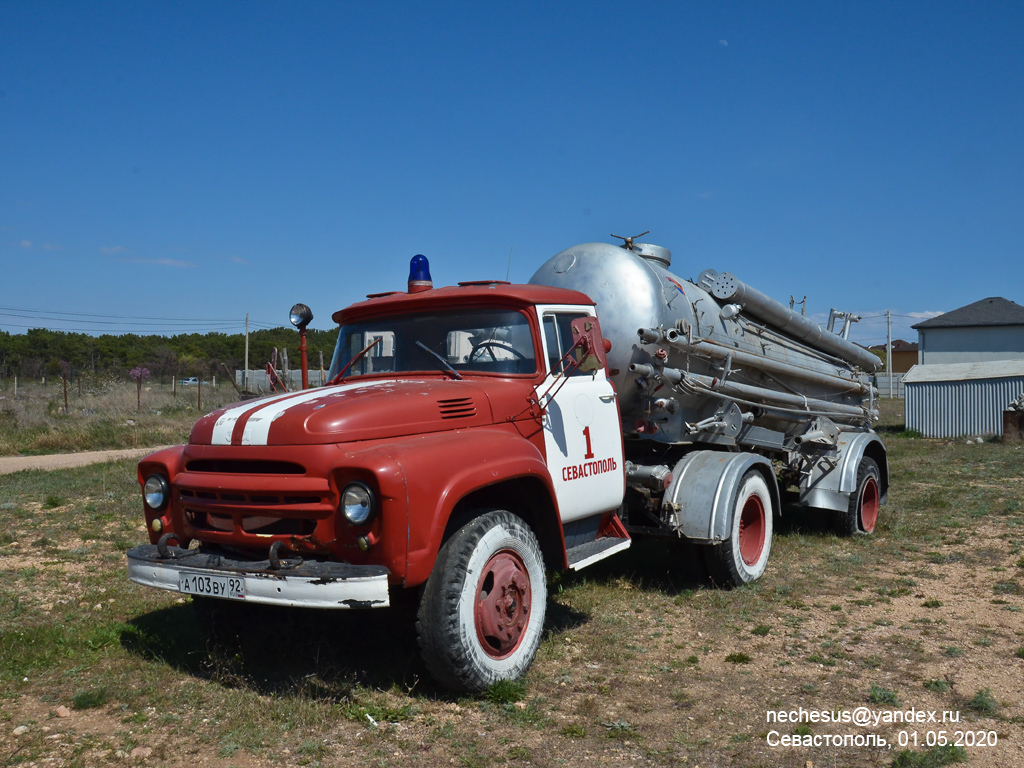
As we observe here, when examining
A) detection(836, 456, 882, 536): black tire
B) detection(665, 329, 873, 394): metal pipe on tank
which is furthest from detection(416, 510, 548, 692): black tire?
detection(836, 456, 882, 536): black tire

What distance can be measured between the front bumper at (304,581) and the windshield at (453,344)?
1776 mm

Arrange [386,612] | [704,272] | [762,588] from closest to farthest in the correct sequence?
[386,612] < [762,588] < [704,272]

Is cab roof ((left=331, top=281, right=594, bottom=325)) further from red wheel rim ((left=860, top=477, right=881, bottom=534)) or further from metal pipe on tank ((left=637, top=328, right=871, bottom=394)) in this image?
red wheel rim ((left=860, top=477, right=881, bottom=534))

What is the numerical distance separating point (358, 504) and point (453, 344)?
1.80 metres

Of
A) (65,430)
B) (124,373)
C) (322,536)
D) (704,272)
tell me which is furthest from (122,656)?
(124,373)

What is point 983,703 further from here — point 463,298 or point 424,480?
point 463,298

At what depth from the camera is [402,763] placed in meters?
3.72

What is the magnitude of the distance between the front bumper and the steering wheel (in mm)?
1848

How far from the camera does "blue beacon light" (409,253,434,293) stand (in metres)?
6.04

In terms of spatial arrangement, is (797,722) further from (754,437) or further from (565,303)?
(754,437)

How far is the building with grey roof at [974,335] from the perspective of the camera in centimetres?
4122

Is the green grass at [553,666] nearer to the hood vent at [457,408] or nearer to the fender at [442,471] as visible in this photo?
the fender at [442,471]

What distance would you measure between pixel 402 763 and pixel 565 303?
326 centimetres

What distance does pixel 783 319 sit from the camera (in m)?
8.77
